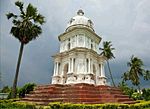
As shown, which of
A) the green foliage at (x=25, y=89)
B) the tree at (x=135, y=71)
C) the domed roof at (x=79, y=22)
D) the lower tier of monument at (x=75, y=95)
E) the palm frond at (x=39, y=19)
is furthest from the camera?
the tree at (x=135, y=71)

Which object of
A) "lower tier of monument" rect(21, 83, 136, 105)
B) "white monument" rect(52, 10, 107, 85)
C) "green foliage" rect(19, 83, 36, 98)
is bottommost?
"lower tier of monument" rect(21, 83, 136, 105)

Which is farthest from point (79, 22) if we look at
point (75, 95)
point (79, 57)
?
point (75, 95)

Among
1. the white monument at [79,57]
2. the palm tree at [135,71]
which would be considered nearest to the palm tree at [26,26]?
the white monument at [79,57]

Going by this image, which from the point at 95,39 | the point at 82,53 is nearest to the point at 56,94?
the point at 82,53

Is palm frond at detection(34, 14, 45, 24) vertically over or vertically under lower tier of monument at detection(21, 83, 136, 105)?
over

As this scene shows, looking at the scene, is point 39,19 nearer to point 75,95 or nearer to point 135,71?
point 75,95

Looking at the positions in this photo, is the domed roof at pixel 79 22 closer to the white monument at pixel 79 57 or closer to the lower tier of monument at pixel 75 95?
the white monument at pixel 79 57

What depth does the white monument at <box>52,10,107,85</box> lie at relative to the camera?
79.1 ft

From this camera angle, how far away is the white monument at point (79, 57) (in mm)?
24109

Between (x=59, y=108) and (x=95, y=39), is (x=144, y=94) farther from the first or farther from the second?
(x=59, y=108)

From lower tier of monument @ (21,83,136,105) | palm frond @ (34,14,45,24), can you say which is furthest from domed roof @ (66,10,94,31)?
lower tier of monument @ (21,83,136,105)

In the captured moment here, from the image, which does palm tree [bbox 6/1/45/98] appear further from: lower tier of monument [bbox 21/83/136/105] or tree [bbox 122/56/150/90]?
tree [bbox 122/56/150/90]

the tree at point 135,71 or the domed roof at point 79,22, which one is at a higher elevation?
the domed roof at point 79,22

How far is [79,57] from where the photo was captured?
24891 millimetres
